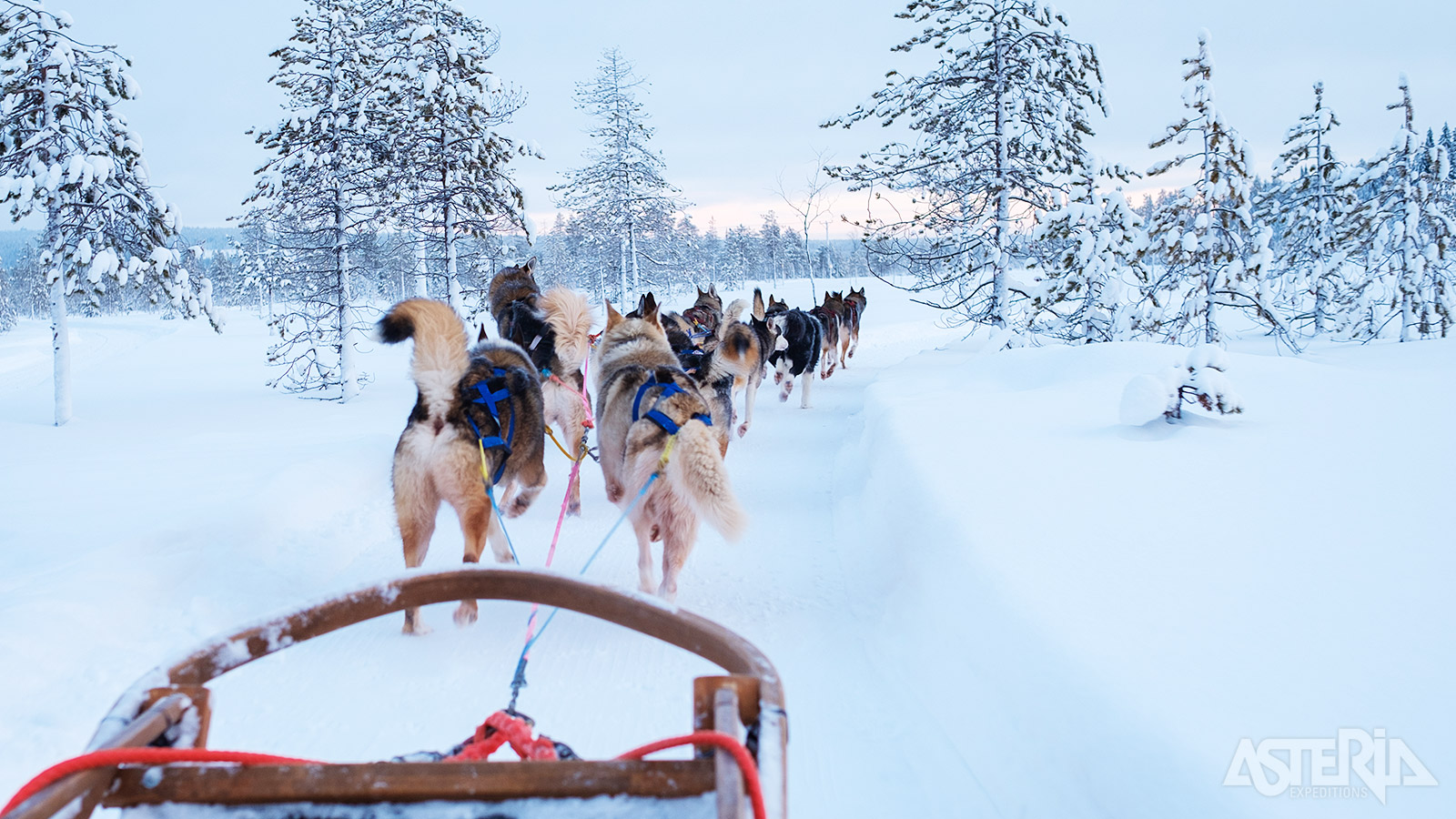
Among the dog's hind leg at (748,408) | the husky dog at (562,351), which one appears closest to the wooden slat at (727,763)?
the husky dog at (562,351)

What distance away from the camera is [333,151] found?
43.9 feet

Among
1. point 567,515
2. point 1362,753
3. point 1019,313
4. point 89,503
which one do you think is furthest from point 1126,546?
point 1019,313

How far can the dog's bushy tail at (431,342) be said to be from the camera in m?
3.63

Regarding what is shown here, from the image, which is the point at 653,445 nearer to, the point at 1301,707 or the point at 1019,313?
the point at 1301,707

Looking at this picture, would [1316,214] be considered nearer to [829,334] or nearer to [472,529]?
[829,334]

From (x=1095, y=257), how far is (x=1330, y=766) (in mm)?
12032

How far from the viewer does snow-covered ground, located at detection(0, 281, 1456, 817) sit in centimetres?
228

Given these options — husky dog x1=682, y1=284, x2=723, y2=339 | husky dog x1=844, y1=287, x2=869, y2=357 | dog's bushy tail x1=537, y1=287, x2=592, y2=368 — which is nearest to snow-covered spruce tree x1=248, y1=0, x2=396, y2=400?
husky dog x1=682, y1=284, x2=723, y2=339

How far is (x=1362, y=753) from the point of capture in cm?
191

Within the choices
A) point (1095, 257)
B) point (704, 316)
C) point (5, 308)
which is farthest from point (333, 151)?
point (5, 308)

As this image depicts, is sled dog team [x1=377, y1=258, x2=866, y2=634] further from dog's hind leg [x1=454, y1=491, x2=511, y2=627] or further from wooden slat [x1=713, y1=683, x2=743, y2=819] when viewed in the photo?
wooden slat [x1=713, y1=683, x2=743, y2=819]

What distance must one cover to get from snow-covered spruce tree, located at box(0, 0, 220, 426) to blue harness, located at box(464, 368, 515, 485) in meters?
11.4

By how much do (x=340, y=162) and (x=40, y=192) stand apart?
4403 millimetres

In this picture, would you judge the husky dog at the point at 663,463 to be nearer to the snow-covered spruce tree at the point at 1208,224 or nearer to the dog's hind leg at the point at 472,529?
the dog's hind leg at the point at 472,529
